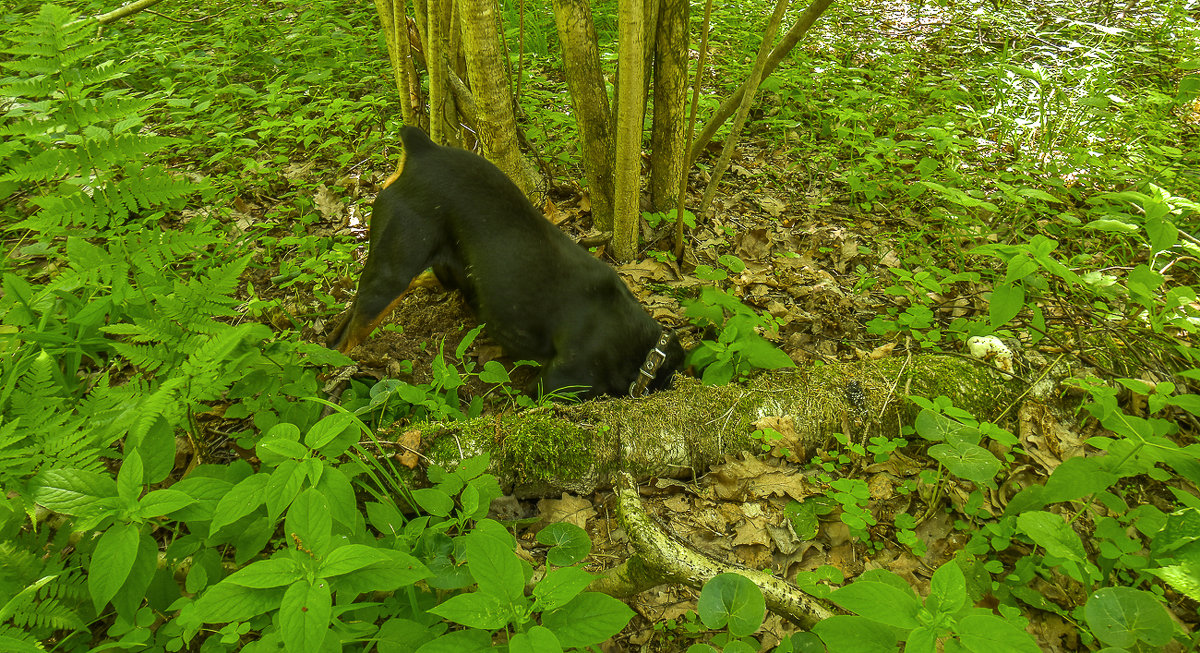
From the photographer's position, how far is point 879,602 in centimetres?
140

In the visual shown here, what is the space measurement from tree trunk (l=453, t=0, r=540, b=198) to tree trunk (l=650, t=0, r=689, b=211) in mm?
945

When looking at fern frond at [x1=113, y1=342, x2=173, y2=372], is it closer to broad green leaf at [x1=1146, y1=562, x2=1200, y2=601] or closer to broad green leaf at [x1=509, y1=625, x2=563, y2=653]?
broad green leaf at [x1=509, y1=625, x2=563, y2=653]

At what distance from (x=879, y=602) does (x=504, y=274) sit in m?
2.30

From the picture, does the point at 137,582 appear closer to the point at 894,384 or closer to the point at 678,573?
the point at 678,573

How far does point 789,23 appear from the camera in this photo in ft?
21.5

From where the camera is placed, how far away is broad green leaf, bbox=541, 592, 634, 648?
141cm

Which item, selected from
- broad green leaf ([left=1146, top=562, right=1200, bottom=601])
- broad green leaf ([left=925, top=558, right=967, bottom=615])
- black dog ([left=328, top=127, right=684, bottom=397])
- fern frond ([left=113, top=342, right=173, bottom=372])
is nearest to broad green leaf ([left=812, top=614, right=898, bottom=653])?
broad green leaf ([left=925, top=558, right=967, bottom=615])

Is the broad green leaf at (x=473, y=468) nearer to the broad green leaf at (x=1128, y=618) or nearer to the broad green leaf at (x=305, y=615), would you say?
the broad green leaf at (x=305, y=615)

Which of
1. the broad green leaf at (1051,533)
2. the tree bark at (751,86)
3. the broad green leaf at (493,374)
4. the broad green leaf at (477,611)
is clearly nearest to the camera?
the broad green leaf at (477,611)

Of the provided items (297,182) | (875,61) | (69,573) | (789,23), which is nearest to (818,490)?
(69,573)

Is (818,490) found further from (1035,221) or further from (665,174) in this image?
(1035,221)

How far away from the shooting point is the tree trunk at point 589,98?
138 inches

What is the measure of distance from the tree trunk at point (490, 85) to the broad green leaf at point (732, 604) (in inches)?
110

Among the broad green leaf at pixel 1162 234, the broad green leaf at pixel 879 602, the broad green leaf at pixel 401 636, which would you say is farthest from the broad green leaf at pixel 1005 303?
the broad green leaf at pixel 401 636
